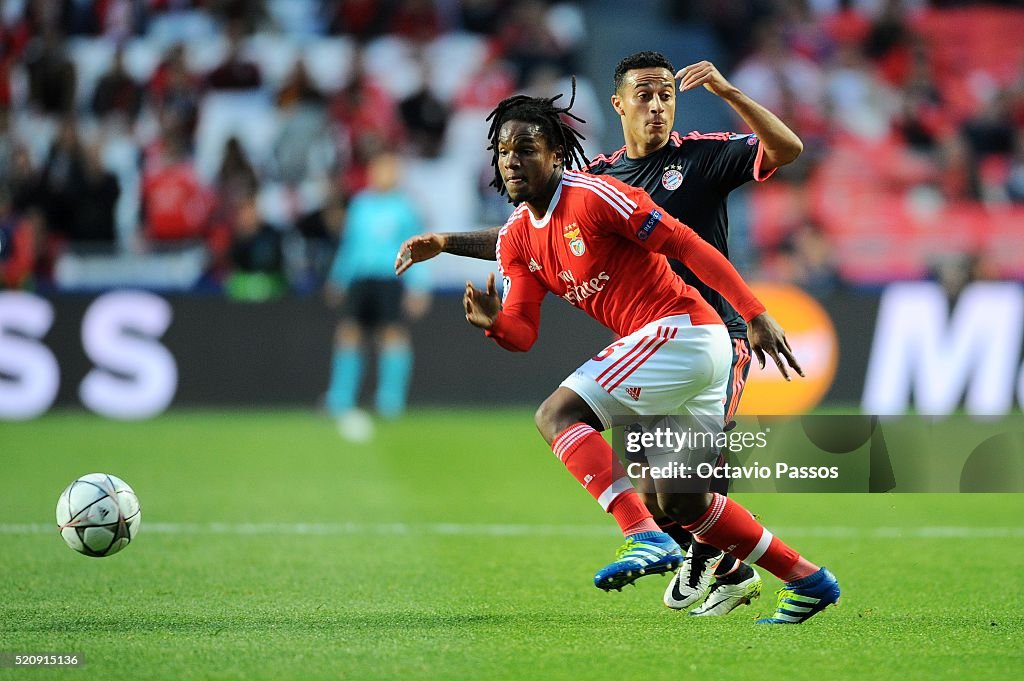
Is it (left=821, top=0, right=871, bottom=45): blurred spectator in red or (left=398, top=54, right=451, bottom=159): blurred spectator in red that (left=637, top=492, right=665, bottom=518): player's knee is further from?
(left=821, top=0, right=871, bottom=45): blurred spectator in red

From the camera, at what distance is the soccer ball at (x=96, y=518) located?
549 cm

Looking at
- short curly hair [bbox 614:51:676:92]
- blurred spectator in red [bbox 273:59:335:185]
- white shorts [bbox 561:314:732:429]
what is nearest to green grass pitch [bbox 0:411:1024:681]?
white shorts [bbox 561:314:732:429]

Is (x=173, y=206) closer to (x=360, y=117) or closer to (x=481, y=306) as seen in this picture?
(x=360, y=117)

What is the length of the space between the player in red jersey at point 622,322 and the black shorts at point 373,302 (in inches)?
327

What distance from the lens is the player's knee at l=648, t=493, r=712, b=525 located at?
4.98 meters

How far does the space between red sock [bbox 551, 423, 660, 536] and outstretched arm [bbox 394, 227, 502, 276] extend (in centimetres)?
95

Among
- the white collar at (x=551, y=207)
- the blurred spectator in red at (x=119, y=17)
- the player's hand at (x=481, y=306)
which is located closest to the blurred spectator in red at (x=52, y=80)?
the blurred spectator in red at (x=119, y=17)

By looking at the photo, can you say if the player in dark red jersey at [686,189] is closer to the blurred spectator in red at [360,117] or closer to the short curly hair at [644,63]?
the short curly hair at [644,63]

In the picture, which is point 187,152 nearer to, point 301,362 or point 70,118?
point 70,118

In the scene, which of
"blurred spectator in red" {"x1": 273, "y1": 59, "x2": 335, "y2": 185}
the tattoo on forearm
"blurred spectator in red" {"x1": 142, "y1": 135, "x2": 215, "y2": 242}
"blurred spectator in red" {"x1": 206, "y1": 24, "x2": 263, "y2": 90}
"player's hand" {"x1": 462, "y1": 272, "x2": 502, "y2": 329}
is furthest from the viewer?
"blurred spectator in red" {"x1": 206, "y1": 24, "x2": 263, "y2": 90}

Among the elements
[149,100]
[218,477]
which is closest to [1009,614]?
[218,477]

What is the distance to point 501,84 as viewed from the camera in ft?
54.1

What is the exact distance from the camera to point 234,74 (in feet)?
53.7

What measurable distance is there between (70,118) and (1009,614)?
514 inches
